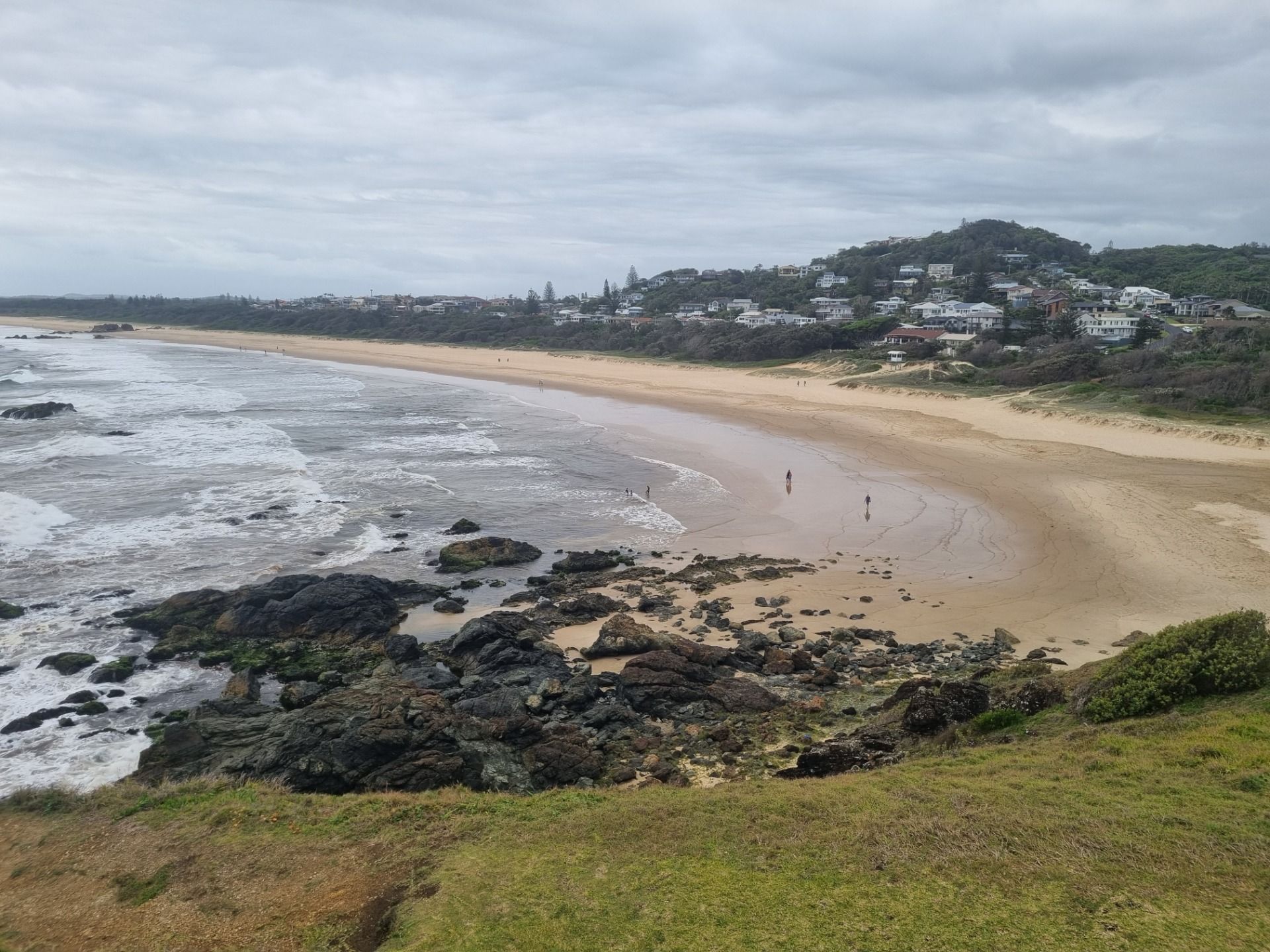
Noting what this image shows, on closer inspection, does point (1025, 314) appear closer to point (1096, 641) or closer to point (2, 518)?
point (1096, 641)

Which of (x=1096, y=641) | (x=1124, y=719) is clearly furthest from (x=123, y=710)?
(x=1096, y=641)

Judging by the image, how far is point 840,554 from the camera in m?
23.2

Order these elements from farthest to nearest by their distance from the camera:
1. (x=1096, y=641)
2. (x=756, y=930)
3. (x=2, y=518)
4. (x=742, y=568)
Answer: (x=2, y=518) → (x=742, y=568) → (x=1096, y=641) → (x=756, y=930)

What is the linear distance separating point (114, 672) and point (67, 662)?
1056mm

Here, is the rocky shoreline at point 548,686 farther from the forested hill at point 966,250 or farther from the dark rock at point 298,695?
the forested hill at point 966,250

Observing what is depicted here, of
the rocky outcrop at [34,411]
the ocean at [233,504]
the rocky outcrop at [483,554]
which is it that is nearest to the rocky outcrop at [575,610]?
the ocean at [233,504]

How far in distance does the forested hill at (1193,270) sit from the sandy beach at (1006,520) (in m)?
60.7

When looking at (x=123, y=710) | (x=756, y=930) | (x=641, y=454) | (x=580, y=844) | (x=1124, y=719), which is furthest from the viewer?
(x=641, y=454)

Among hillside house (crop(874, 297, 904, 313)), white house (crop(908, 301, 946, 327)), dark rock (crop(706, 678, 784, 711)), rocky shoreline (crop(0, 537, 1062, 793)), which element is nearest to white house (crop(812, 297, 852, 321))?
hillside house (crop(874, 297, 904, 313))

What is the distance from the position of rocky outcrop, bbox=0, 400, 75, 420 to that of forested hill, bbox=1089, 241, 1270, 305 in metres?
101

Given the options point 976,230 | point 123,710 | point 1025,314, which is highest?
point 976,230

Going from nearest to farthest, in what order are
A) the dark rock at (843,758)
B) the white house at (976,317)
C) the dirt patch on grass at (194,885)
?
the dirt patch on grass at (194,885)
the dark rock at (843,758)
the white house at (976,317)

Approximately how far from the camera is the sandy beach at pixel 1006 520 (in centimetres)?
1875

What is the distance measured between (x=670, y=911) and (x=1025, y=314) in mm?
77812
